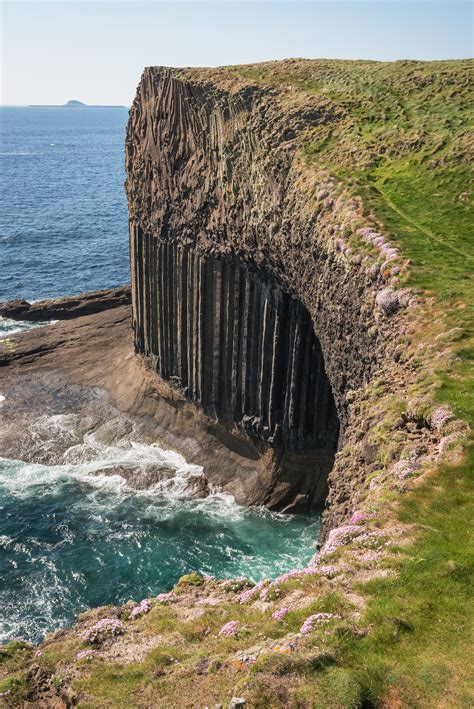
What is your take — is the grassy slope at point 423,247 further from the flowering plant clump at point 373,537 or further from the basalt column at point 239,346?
the basalt column at point 239,346

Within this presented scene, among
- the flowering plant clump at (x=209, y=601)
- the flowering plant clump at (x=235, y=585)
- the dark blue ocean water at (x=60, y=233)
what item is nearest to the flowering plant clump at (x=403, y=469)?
the flowering plant clump at (x=235, y=585)

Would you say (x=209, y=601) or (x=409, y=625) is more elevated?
(x=409, y=625)

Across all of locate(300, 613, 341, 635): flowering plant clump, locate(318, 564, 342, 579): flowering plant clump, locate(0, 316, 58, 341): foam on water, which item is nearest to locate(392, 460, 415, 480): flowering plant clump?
locate(318, 564, 342, 579): flowering plant clump

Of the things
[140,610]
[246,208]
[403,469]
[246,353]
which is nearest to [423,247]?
[403,469]

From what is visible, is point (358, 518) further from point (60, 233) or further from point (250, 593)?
point (60, 233)

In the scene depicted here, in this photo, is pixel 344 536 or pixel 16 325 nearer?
pixel 344 536
